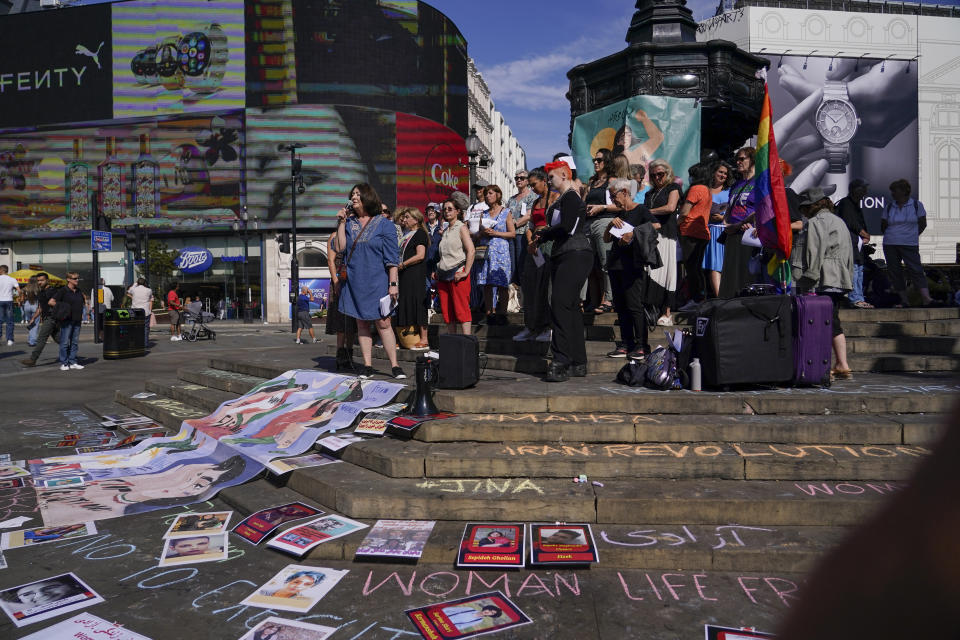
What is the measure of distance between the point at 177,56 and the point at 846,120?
4291 centimetres

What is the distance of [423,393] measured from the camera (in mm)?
5086

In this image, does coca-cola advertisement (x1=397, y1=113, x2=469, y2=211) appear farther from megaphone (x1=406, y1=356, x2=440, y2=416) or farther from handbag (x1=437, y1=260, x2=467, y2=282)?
megaphone (x1=406, y1=356, x2=440, y2=416)

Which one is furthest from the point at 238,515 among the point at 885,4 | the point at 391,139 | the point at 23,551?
the point at 885,4

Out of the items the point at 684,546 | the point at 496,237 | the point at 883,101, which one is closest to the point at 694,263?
the point at 496,237

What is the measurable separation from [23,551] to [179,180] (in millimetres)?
43731

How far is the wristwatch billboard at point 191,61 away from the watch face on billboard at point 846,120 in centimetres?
3499

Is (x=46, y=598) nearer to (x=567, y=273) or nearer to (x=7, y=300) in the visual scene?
(x=567, y=273)

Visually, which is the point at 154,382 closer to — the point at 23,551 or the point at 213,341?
the point at 23,551

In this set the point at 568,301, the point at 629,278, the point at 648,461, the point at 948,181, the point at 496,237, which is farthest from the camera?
the point at 948,181

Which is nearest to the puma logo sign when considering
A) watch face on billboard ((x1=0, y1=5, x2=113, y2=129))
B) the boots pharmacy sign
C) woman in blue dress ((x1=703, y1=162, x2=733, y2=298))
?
watch face on billboard ((x1=0, y1=5, x2=113, y2=129))

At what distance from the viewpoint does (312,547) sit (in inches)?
135

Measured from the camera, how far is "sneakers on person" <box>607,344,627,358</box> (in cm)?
660

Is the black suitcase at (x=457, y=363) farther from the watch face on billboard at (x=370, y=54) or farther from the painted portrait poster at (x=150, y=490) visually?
the watch face on billboard at (x=370, y=54)

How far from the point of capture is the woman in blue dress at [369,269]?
643cm
